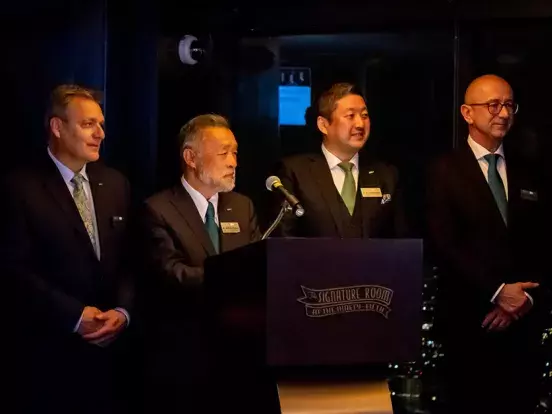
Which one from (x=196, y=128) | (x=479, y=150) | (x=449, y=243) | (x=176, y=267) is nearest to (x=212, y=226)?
(x=176, y=267)

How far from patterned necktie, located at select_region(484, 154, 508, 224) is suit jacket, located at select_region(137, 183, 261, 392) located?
1108mm

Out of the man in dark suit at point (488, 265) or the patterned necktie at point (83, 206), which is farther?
the man in dark suit at point (488, 265)

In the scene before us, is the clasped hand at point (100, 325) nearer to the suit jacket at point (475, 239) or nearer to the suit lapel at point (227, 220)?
the suit lapel at point (227, 220)

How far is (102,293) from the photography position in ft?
13.0

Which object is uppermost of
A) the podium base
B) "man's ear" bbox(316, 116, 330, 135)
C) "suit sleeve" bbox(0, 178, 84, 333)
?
"man's ear" bbox(316, 116, 330, 135)

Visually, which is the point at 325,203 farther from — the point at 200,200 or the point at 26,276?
the point at 26,276

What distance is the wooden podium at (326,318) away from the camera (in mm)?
2941

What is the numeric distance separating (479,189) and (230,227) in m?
1.13

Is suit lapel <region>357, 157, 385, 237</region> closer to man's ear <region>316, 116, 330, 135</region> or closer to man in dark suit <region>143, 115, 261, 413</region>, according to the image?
man's ear <region>316, 116, 330, 135</region>

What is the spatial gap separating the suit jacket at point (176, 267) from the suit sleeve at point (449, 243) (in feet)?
2.68

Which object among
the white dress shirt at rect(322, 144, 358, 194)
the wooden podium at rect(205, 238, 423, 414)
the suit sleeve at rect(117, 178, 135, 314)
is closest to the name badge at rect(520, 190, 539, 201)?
the white dress shirt at rect(322, 144, 358, 194)

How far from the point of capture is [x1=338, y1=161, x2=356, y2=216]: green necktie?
170 inches

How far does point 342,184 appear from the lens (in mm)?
4375

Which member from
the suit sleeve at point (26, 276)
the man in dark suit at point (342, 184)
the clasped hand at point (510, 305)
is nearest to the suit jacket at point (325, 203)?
the man in dark suit at point (342, 184)
